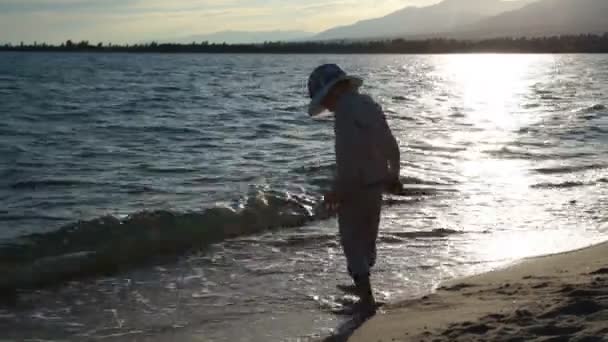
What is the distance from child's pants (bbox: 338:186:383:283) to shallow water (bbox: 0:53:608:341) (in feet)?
1.46

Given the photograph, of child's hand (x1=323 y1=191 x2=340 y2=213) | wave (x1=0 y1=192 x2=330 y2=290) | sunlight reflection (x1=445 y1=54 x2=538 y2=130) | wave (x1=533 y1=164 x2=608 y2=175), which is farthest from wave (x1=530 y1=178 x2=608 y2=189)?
sunlight reflection (x1=445 y1=54 x2=538 y2=130)

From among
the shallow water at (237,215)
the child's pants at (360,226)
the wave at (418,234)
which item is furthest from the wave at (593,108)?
the child's pants at (360,226)

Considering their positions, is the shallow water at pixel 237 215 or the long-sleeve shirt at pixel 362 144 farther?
the shallow water at pixel 237 215

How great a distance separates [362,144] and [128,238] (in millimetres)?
3851

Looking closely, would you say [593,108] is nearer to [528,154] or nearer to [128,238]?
[528,154]

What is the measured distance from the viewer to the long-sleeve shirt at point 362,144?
549 cm

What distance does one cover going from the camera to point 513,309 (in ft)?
16.6

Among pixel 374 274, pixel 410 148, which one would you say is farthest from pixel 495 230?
pixel 410 148

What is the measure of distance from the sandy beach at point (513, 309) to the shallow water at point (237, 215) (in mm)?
403

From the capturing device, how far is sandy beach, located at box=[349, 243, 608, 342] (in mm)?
4465

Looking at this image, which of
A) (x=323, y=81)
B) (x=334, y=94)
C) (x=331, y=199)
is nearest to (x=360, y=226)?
(x=331, y=199)

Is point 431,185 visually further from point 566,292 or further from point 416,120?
point 416,120

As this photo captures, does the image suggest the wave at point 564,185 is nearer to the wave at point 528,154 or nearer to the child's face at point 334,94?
the wave at point 528,154

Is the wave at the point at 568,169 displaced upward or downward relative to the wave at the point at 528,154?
downward
